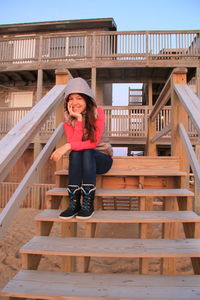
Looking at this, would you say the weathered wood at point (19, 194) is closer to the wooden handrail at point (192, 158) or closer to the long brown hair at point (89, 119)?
the long brown hair at point (89, 119)

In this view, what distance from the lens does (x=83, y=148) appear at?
1.59 metres

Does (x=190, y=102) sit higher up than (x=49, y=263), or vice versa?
(x=190, y=102)

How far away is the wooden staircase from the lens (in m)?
1.05

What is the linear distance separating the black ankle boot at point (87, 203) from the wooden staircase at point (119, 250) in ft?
0.15

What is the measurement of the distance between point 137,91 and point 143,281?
13.7m

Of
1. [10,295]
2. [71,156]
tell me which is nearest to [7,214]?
[10,295]

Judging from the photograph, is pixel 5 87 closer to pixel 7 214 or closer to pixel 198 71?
pixel 198 71

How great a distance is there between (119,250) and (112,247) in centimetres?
5

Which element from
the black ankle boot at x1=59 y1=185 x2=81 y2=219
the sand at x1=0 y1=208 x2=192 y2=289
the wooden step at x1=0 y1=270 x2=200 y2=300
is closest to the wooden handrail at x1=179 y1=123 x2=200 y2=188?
the wooden step at x1=0 y1=270 x2=200 y2=300

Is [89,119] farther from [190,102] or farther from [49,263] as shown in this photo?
[49,263]

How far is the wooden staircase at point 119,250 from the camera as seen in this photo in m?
1.05

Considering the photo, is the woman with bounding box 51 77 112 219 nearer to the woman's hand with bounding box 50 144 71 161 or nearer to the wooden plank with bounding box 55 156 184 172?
the woman's hand with bounding box 50 144 71 161

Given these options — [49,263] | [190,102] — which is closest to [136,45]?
[190,102]

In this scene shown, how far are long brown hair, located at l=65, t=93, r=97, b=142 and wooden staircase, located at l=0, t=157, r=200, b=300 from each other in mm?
457
